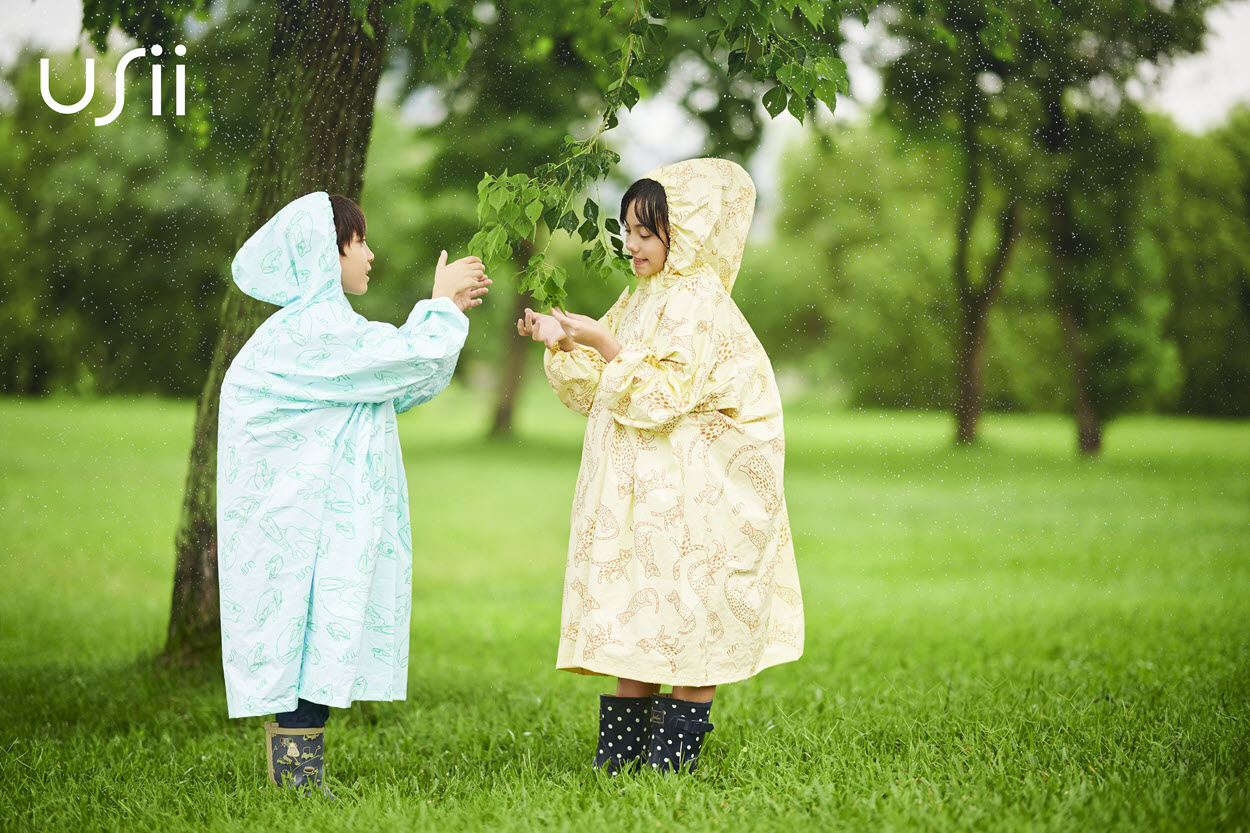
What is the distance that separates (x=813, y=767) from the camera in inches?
109

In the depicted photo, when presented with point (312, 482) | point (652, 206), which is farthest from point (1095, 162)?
point (312, 482)

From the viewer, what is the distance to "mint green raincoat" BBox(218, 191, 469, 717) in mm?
2516

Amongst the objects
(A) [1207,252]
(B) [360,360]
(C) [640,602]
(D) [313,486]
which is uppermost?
(A) [1207,252]

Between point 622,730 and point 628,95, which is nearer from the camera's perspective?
point 622,730

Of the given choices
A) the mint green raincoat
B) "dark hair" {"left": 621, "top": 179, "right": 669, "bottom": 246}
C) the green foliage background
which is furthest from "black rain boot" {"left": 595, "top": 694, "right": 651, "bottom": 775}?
the green foliage background

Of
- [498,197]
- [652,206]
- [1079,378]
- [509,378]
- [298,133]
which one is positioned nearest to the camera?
[652,206]

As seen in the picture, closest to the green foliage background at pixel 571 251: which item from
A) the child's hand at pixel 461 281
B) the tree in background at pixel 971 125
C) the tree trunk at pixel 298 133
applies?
the tree in background at pixel 971 125

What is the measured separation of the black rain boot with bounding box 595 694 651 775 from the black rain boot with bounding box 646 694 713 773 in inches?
2.6

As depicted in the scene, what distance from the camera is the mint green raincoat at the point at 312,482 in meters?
2.52

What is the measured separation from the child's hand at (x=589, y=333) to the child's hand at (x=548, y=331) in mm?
17

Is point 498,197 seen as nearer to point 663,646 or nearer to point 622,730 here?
point 663,646

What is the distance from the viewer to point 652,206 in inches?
105

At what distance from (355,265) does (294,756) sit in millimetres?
1278

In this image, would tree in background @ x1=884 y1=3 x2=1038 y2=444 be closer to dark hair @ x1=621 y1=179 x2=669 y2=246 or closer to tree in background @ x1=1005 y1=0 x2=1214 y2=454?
tree in background @ x1=1005 y1=0 x2=1214 y2=454
